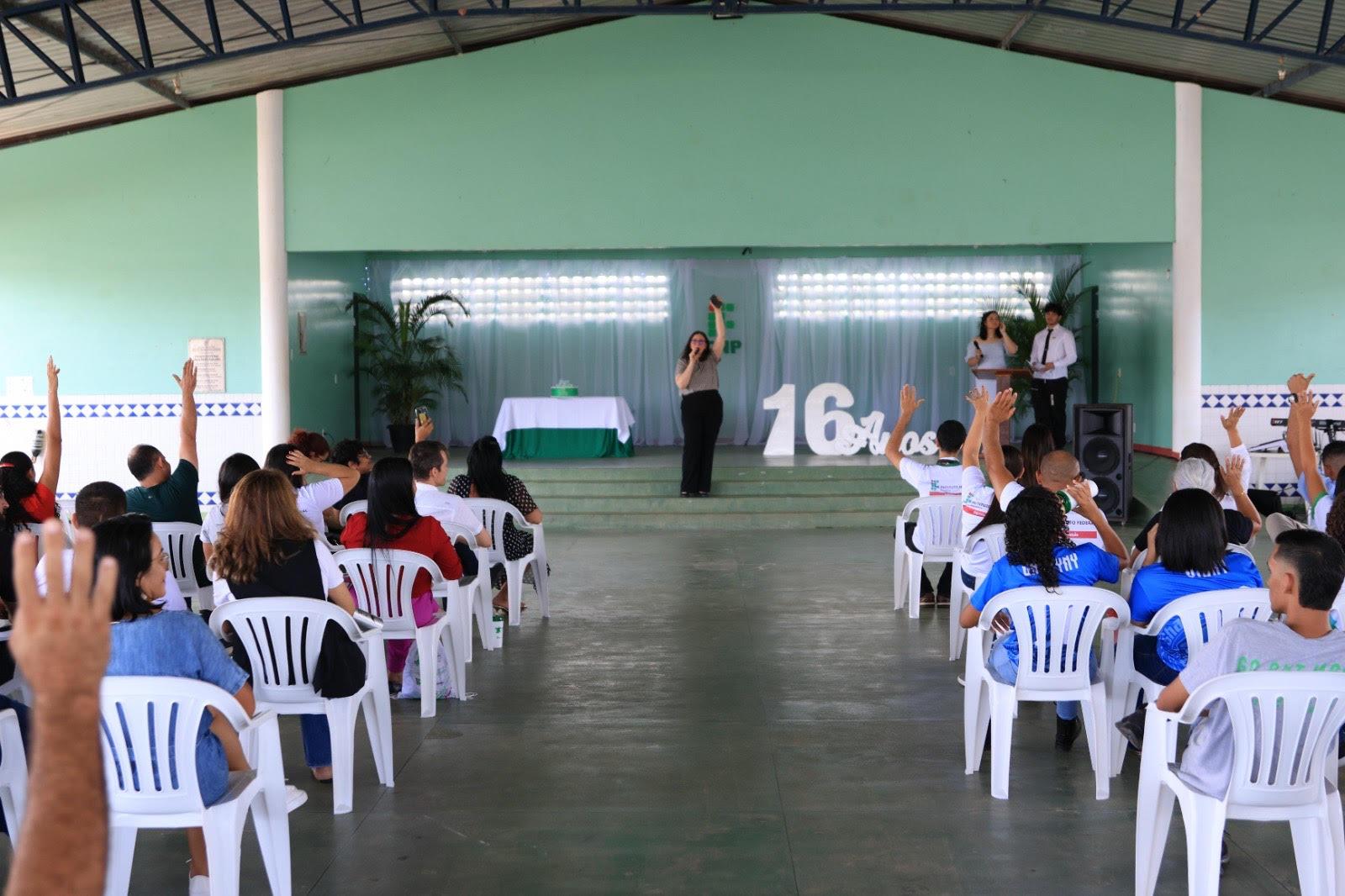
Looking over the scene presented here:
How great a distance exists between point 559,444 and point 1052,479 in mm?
8838

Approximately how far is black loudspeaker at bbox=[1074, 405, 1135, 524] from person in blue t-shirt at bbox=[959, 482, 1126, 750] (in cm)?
618

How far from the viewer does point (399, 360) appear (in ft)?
47.9

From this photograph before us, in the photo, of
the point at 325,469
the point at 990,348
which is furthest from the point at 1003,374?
the point at 325,469

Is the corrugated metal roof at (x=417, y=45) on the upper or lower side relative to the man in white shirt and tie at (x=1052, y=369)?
upper

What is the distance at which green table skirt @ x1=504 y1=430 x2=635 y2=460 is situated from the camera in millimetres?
13359

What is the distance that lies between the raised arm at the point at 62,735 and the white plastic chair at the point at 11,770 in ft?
8.16

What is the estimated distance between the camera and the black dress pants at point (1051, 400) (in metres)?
12.4

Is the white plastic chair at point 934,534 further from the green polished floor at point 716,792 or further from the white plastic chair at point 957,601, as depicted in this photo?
the white plastic chair at point 957,601


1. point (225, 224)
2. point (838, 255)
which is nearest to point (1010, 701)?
point (225, 224)

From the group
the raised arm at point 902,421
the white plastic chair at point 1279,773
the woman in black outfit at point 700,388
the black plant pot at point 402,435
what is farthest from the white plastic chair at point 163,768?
the black plant pot at point 402,435

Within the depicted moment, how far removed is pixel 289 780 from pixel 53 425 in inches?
84.4

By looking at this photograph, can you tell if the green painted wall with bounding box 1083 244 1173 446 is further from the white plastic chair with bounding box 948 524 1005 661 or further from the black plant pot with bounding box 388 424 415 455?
the black plant pot with bounding box 388 424 415 455

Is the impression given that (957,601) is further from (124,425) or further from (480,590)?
(124,425)

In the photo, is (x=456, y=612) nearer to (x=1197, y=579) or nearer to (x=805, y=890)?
(x=805, y=890)
